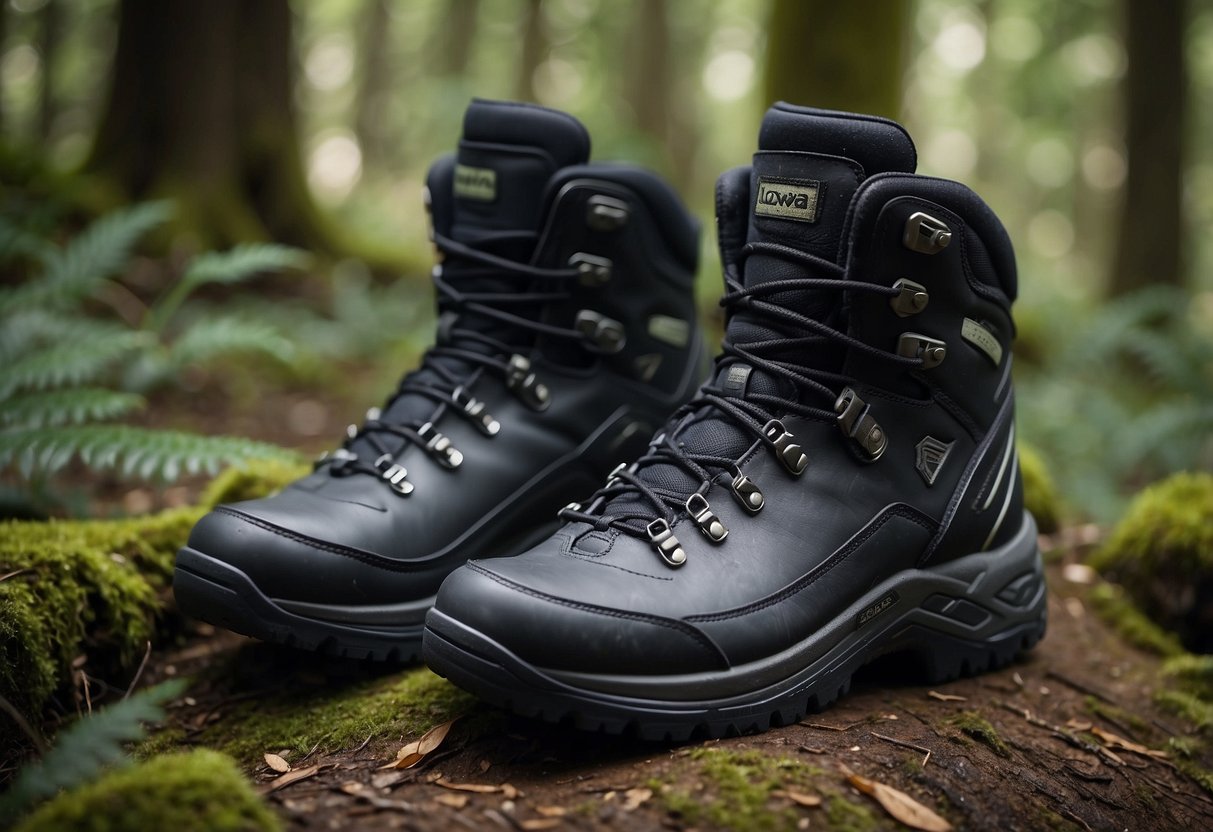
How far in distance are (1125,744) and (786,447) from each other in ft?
3.69

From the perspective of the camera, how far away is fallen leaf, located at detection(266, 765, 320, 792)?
1670 millimetres

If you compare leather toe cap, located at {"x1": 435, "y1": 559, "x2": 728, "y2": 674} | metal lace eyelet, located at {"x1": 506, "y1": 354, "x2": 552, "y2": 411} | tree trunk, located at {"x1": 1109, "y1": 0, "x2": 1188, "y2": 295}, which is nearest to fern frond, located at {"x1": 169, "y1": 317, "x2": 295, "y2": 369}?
metal lace eyelet, located at {"x1": 506, "y1": 354, "x2": 552, "y2": 411}

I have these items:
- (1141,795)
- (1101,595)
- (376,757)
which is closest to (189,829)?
(376,757)

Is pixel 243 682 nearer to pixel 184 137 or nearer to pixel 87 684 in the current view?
pixel 87 684

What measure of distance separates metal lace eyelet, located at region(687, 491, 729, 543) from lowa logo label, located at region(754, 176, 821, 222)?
66 centimetres

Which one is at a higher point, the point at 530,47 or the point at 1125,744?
the point at 530,47

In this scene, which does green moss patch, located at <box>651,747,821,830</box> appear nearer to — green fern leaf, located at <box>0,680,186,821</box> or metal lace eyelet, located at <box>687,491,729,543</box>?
metal lace eyelet, located at <box>687,491,729,543</box>

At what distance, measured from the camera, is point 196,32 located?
22.1 ft

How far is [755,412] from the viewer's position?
2.02 meters

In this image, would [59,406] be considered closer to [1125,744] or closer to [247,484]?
[247,484]

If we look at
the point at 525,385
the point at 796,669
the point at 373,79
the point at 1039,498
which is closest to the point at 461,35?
the point at 373,79

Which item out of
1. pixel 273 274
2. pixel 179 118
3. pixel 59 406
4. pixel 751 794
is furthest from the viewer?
pixel 273 274

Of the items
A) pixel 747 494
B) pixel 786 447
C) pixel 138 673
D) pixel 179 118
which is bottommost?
pixel 138 673

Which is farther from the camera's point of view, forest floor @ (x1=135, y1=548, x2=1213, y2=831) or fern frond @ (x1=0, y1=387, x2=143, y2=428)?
fern frond @ (x1=0, y1=387, x2=143, y2=428)
